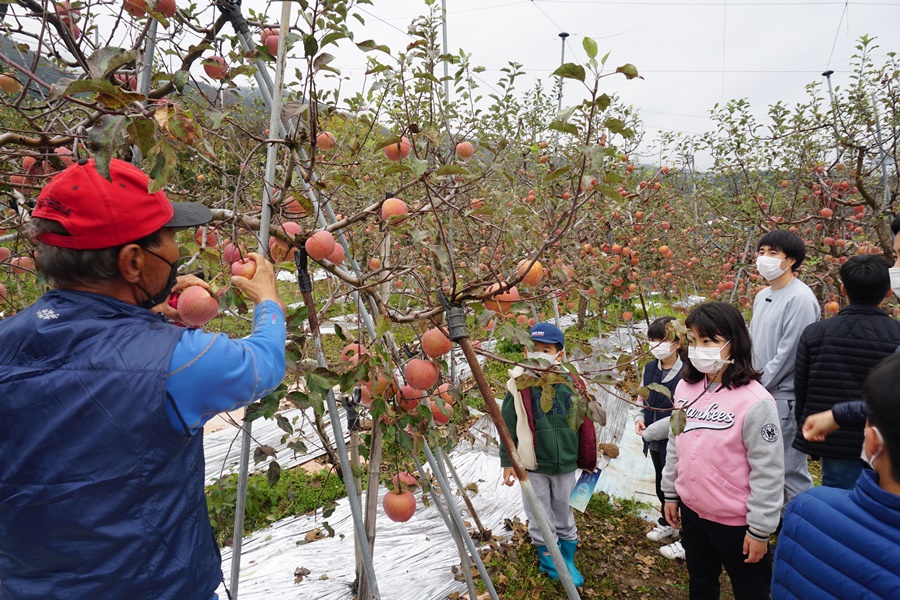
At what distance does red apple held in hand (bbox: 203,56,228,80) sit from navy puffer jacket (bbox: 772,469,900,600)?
215 cm

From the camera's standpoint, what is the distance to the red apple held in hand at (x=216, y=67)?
1755 mm

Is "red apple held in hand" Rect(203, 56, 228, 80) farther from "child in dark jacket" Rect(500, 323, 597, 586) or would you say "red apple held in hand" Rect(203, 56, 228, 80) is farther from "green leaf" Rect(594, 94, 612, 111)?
"child in dark jacket" Rect(500, 323, 597, 586)

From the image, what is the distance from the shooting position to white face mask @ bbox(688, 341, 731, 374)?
192 cm

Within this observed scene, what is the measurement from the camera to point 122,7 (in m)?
1.65

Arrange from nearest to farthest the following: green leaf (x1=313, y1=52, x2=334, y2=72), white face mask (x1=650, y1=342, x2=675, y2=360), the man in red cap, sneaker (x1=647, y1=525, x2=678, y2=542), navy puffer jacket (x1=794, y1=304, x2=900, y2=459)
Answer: the man in red cap < green leaf (x1=313, y1=52, x2=334, y2=72) < navy puffer jacket (x1=794, y1=304, x2=900, y2=459) < white face mask (x1=650, y1=342, x2=675, y2=360) < sneaker (x1=647, y1=525, x2=678, y2=542)

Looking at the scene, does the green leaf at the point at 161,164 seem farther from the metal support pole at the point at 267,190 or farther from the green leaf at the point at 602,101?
the green leaf at the point at 602,101

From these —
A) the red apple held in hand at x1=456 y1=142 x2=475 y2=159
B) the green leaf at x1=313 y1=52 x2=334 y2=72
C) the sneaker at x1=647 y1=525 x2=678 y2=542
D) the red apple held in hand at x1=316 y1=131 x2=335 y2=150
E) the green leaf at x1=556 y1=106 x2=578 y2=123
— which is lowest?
the sneaker at x1=647 y1=525 x2=678 y2=542

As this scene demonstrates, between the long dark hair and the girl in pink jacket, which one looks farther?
the long dark hair

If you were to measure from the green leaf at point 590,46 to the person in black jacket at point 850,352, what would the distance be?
1.97m

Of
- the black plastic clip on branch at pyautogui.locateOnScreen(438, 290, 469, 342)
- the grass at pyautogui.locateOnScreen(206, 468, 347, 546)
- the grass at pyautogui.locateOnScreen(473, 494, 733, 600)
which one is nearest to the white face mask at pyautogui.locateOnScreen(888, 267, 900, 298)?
the grass at pyautogui.locateOnScreen(473, 494, 733, 600)

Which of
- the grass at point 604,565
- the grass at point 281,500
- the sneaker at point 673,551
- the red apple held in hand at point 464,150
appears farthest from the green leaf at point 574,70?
the sneaker at point 673,551

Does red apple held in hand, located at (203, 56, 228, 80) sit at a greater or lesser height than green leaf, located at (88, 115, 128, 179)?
greater

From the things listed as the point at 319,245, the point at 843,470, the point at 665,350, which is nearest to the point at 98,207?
the point at 319,245

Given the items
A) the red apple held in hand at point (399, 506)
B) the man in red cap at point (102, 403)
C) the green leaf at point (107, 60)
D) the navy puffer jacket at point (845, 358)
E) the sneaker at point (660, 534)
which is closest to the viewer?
the man in red cap at point (102, 403)
